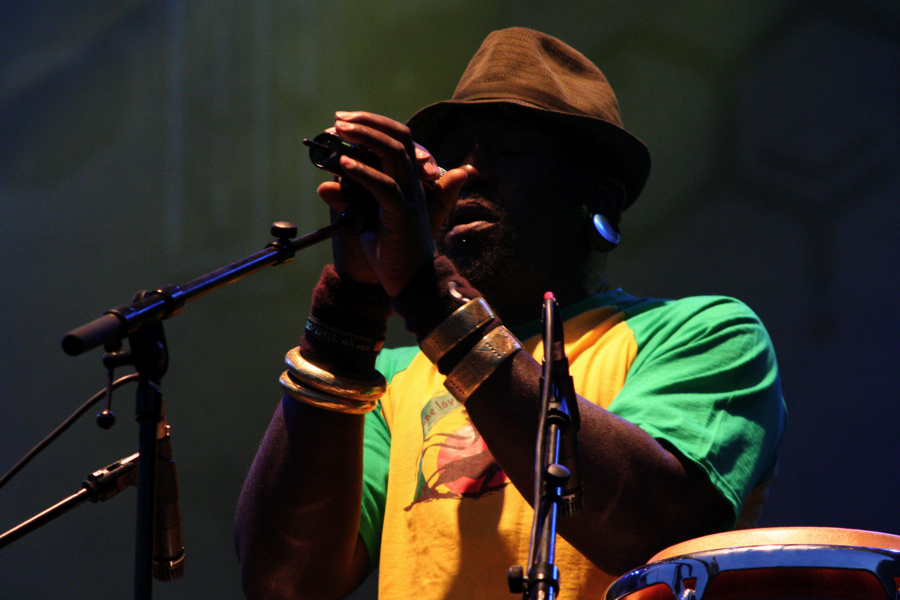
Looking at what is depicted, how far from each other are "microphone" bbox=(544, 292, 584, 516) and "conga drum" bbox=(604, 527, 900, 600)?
→ 5.4 inches

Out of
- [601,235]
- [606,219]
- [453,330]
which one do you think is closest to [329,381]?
[453,330]

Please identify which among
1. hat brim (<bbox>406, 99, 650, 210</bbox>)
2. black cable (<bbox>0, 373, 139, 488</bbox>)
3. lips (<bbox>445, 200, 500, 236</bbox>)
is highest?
hat brim (<bbox>406, 99, 650, 210</bbox>)

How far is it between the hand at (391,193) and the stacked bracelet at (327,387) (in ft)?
0.69

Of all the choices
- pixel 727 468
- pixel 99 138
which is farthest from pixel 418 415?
pixel 99 138

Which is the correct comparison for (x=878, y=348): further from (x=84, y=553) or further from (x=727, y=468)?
(x=84, y=553)

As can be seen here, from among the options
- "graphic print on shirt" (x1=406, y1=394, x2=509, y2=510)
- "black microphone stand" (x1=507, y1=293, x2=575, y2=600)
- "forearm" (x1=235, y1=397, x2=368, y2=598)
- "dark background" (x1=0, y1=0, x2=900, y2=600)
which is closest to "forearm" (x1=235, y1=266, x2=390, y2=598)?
"forearm" (x1=235, y1=397, x2=368, y2=598)

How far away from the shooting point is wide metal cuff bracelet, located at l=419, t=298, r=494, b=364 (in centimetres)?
118

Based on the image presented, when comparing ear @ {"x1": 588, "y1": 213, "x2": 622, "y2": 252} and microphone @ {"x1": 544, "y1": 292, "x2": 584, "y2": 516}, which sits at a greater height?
ear @ {"x1": 588, "y1": 213, "x2": 622, "y2": 252}

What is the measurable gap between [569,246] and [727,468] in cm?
70

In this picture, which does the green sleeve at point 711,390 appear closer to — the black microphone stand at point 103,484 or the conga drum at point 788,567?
the conga drum at point 788,567

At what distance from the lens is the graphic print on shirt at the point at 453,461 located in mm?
1501

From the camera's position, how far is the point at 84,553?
2.68 metres

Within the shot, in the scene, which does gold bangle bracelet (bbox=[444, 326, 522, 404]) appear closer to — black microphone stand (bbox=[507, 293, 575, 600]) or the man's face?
black microphone stand (bbox=[507, 293, 575, 600])

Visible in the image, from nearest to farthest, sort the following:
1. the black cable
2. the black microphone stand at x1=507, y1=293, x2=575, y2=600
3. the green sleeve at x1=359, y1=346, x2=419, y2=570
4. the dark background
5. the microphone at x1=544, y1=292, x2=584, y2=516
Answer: the black microphone stand at x1=507, y1=293, x2=575, y2=600 < the microphone at x1=544, y1=292, x2=584, y2=516 < the black cable < the green sleeve at x1=359, y1=346, x2=419, y2=570 < the dark background
